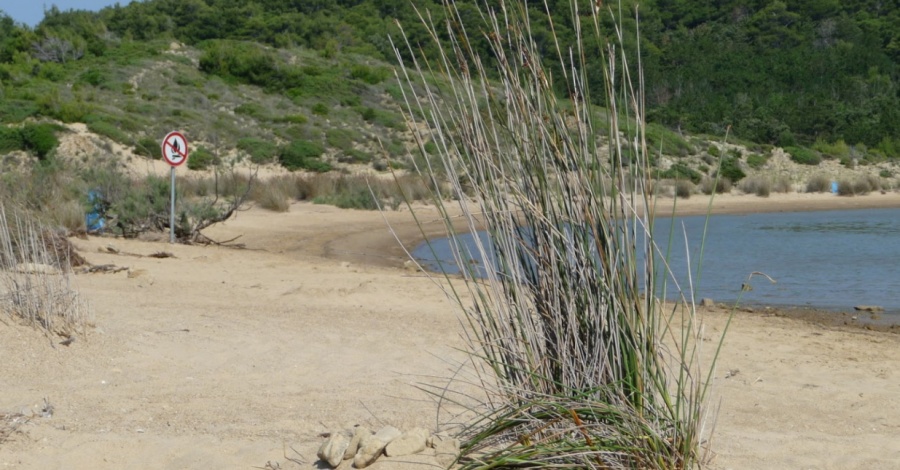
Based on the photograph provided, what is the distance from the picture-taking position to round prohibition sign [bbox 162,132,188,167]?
14.5 m

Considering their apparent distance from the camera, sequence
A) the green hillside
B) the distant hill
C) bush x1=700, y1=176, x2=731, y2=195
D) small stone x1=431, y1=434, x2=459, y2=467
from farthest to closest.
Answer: the distant hill
the green hillside
bush x1=700, y1=176, x2=731, y2=195
small stone x1=431, y1=434, x2=459, y2=467

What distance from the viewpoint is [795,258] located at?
1623 cm

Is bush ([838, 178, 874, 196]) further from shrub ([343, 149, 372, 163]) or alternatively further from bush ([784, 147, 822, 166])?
shrub ([343, 149, 372, 163])

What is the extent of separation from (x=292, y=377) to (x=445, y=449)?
247 centimetres

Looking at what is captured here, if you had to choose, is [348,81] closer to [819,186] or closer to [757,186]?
[757,186]

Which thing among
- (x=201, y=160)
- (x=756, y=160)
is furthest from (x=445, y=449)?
(x=756, y=160)

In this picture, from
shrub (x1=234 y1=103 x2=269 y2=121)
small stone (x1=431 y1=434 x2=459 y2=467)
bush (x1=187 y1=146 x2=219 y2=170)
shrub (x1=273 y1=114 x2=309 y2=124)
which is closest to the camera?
small stone (x1=431 y1=434 x2=459 y2=467)

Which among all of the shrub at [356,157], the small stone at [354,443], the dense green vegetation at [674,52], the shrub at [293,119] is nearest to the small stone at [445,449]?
the small stone at [354,443]

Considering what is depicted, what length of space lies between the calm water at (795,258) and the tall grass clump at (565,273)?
396cm

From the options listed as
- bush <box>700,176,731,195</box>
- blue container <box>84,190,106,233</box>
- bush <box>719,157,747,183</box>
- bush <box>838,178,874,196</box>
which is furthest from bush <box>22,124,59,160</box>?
bush <box>838,178,874,196</box>

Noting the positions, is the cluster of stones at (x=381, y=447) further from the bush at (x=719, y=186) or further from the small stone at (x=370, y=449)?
the bush at (x=719, y=186)

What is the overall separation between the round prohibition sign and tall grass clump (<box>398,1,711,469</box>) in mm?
11398

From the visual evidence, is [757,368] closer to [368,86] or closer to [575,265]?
[575,265]

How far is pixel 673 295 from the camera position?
492 inches
